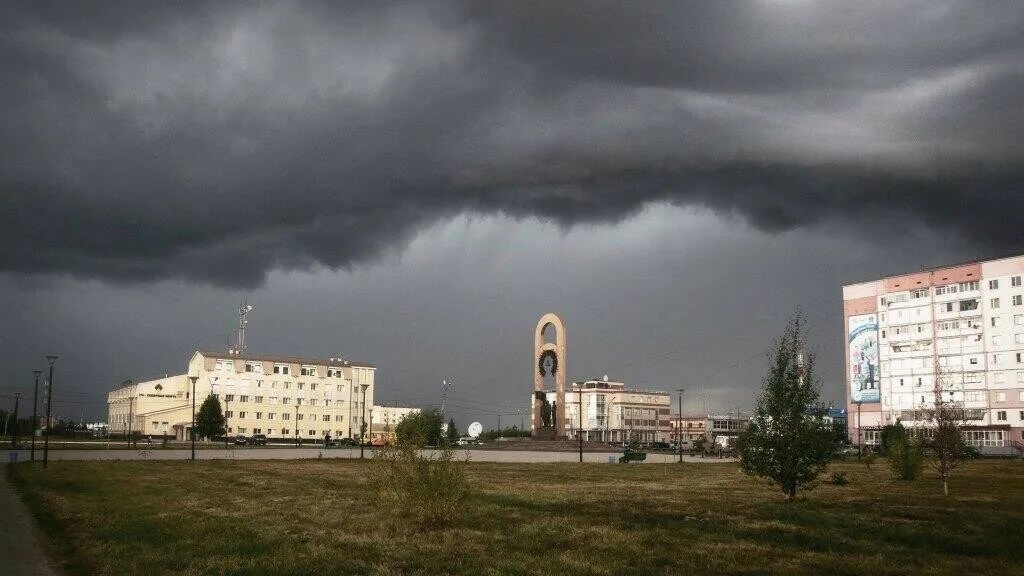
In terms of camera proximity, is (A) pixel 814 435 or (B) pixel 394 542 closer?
(B) pixel 394 542

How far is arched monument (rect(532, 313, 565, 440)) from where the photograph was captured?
111125 millimetres

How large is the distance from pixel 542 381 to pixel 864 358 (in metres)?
65.2

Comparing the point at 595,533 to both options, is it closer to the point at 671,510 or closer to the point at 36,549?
the point at 671,510

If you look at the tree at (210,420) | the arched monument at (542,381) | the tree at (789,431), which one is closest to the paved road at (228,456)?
the arched monument at (542,381)

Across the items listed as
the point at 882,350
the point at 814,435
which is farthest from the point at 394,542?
the point at 882,350

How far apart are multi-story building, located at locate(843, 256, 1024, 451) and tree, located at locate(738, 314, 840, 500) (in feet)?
309

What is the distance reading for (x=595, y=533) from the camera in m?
18.7

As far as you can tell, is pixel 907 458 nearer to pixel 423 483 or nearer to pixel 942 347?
pixel 423 483

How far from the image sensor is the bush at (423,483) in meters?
19.5

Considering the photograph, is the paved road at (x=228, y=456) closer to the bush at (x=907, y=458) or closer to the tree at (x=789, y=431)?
the bush at (x=907, y=458)

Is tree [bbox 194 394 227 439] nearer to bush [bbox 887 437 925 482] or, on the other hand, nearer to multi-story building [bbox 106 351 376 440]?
multi-story building [bbox 106 351 376 440]

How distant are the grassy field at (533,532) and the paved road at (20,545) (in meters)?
0.42

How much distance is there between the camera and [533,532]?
19.0 metres

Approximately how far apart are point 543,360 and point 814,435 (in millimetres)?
87651
